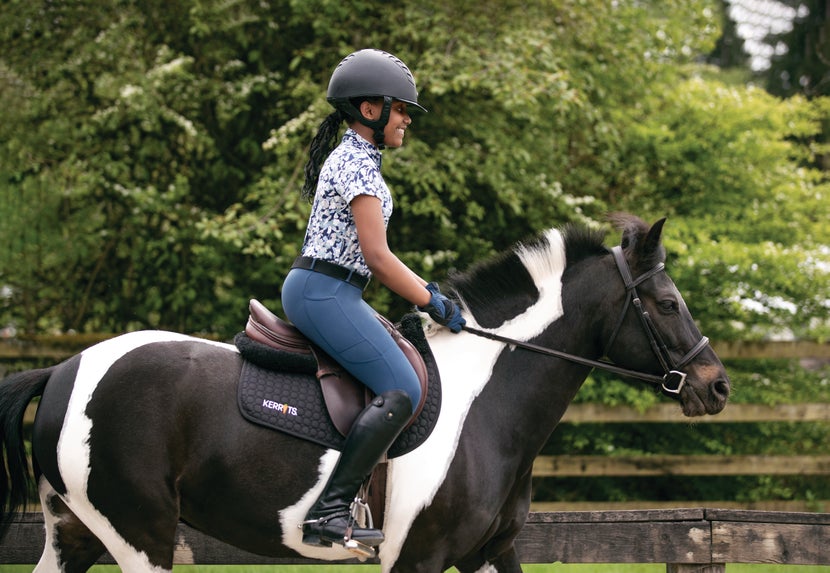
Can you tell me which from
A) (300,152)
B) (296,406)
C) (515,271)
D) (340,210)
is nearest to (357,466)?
(296,406)

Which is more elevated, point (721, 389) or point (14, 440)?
point (721, 389)

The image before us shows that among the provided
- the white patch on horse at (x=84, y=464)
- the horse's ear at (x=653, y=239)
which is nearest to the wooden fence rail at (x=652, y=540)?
the white patch on horse at (x=84, y=464)

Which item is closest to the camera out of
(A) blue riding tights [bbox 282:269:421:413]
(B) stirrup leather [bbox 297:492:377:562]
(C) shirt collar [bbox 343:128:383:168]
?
(B) stirrup leather [bbox 297:492:377:562]

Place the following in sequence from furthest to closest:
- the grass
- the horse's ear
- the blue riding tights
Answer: the grass
the horse's ear
the blue riding tights

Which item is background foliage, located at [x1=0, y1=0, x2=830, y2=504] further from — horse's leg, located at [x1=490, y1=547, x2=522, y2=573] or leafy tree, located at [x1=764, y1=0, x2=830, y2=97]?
leafy tree, located at [x1=764, y1=0, x2=830, y2=97]

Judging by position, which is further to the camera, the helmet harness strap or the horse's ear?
the horse's ear

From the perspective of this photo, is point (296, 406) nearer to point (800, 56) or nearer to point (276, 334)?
point (276, 334)

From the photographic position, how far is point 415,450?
3.41m

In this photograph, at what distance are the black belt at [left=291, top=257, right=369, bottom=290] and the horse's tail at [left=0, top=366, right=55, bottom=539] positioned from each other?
116 centimetres

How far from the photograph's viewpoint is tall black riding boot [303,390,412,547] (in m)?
3.21

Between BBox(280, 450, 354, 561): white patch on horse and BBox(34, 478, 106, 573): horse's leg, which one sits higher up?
BBox(280, 450, 354, 561): white patch on horse

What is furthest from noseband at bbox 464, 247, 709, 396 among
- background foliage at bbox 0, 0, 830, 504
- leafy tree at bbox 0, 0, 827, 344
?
leafy tree at bbox 0, 0, 827, 344

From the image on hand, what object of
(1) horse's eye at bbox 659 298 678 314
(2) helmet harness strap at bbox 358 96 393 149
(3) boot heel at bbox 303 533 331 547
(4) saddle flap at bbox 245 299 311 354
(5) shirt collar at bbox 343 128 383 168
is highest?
(2) helmet harness strap at bbox 358 96 393 149

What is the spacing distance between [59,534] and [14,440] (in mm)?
449
